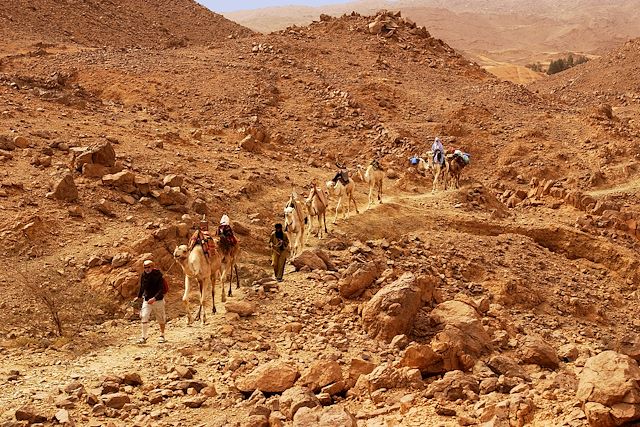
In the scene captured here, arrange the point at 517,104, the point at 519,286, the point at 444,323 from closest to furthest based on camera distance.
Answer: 1. the point at 444,323
2. the point at 519,286
3. the point at 517,104

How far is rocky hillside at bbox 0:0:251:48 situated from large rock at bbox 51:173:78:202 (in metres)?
25.7

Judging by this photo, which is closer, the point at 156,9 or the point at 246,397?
the point at 246,397

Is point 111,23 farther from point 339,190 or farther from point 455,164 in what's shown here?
point 339,190

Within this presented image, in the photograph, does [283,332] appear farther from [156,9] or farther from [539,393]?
[156,9]

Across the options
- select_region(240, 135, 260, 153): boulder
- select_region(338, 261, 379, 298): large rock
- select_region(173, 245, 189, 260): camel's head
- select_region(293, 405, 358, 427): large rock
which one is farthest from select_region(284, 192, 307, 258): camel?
select_region(240, 135, 260, 153): boulder

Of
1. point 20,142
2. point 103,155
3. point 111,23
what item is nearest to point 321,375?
point 103,155

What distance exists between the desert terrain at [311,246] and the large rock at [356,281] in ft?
0.19

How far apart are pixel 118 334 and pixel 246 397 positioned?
3.56m

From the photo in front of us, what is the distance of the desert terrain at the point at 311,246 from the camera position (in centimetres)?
917

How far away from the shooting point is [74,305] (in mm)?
12648

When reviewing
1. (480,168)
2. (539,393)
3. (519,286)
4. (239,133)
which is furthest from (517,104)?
(539,393)

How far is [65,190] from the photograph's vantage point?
15.4 meters

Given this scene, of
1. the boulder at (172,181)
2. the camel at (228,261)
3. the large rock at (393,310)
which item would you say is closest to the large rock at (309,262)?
the camel at (228,261)

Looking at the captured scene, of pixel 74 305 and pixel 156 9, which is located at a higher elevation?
pixel 156 9
